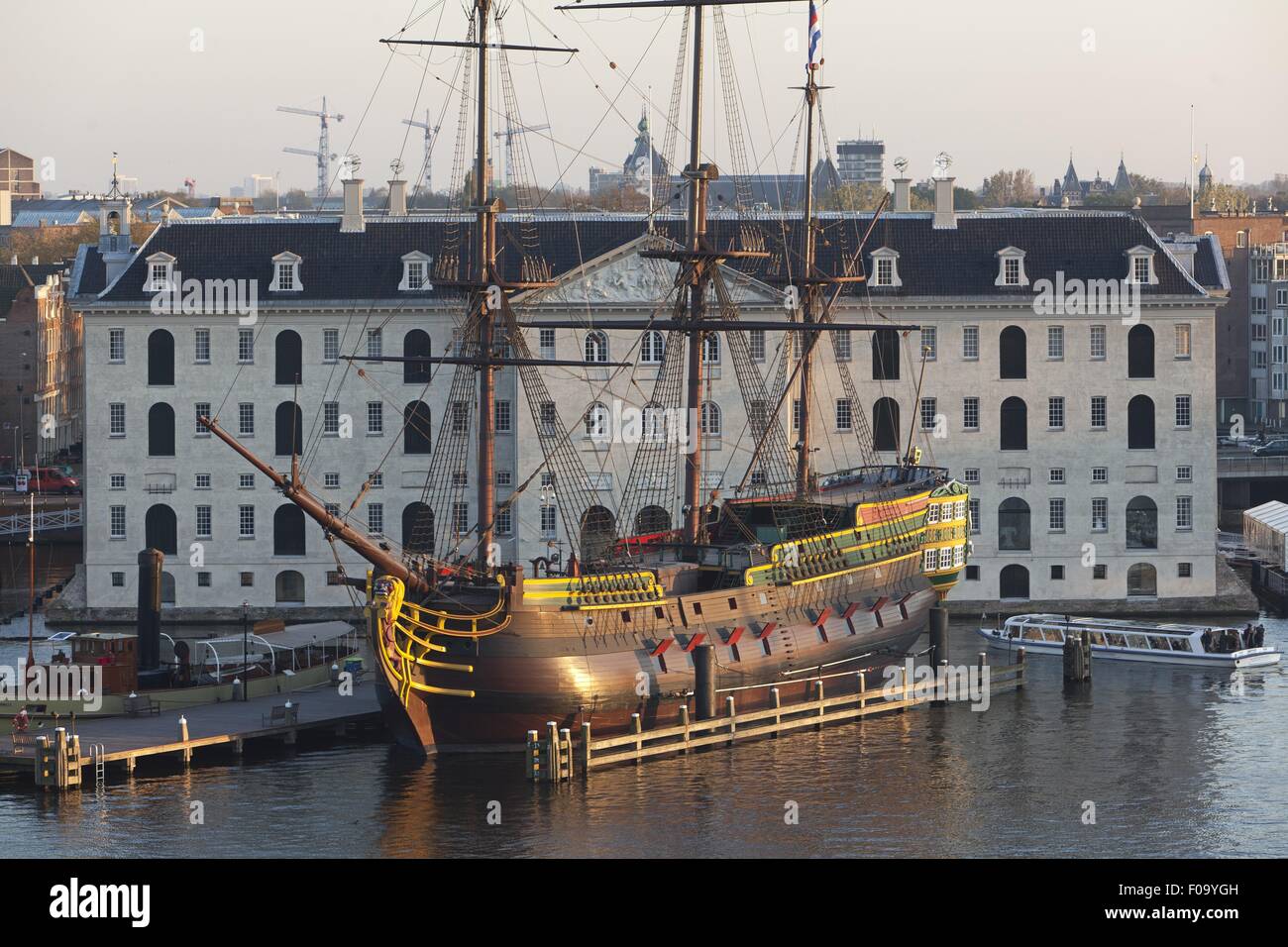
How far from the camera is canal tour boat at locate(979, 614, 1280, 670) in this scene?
94.7m

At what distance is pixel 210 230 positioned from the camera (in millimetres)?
108625

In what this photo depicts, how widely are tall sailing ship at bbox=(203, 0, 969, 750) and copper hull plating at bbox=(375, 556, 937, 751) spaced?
0.07 m

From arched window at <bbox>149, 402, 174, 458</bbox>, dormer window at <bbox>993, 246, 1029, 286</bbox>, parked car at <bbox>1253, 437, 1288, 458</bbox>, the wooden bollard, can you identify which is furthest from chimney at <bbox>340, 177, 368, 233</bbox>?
parked car at <bbox>1253, 437, 1288, 458</bbox>

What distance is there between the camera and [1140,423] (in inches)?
4242

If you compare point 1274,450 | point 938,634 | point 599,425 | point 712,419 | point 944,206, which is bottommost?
point 938,634

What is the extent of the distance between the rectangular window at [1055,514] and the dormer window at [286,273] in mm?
34563

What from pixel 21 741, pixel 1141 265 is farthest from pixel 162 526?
pixel 1141 265

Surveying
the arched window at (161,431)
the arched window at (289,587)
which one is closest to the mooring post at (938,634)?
the arched window at (289,587)

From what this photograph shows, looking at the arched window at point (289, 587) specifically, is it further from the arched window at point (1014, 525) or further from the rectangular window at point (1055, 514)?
the rectangular window at point (1055, 514)

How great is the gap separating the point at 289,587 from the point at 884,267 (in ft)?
98.5

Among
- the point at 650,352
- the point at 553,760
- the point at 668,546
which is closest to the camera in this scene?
the point at 553,760

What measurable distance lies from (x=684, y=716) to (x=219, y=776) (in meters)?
14.8

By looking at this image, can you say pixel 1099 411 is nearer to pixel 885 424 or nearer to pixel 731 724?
pixel 885 424

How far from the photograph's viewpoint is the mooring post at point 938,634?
293 feet
